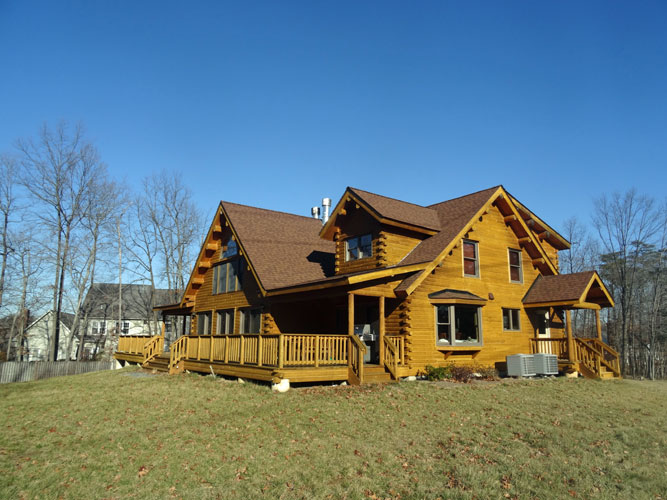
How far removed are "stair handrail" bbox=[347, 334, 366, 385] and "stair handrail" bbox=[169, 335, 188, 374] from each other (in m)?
8.87

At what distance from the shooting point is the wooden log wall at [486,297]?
690 inches

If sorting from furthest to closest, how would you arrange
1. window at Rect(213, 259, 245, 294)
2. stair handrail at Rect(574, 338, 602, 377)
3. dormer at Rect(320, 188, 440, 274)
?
window at Rect(213, 259, 245, 294)
stair handrail at Rect(574, 338, 602, 377)
dormer at Rect(320, 188, 440, 274)

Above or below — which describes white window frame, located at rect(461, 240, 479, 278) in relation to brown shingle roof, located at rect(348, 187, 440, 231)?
below

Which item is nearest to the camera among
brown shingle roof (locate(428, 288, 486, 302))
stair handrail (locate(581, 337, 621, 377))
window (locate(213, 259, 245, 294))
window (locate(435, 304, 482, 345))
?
brown shingle roof (locate(428, 288, 486, 302))

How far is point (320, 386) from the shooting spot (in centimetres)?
1529

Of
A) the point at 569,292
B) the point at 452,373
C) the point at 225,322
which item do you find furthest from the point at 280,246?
the point at 569,292

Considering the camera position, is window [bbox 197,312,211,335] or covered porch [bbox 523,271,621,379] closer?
covered porch [bbox 523,271,621,379]

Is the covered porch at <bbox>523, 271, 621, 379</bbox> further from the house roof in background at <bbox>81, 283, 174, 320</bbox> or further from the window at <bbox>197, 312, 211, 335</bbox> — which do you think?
the house roof in background at <bbox>81, 283, 174, 320</bbox>

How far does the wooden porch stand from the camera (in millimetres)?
14750

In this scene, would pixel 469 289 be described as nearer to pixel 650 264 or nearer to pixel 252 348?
pixel 252 348

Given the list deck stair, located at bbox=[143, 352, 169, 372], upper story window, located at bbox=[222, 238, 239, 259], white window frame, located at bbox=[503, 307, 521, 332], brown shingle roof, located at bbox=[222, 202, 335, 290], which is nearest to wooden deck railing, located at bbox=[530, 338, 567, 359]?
white window frame, located at bbox=[503, 307, 521, 332]

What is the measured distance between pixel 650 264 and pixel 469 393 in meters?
33.1

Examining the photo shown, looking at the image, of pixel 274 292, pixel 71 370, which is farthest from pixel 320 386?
pixel 71 370

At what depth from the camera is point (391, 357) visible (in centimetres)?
1642
